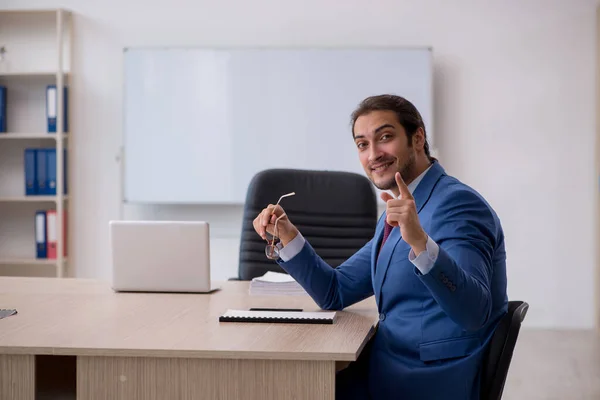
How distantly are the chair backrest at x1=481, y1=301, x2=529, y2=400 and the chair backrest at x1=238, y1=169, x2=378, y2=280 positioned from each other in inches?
55.7

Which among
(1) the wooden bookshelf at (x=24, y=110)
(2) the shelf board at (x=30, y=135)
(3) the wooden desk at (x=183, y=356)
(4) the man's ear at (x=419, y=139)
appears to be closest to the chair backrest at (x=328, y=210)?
(4) the man's ear at (x=419, y=139)

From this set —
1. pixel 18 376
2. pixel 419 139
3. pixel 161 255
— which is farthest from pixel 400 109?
pixel 18 376

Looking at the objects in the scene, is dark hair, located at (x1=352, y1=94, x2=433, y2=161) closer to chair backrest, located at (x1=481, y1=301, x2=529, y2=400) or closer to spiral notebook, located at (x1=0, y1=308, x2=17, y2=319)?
chair backrest, located at (x1=481, y1=301, x2=529, y2=400)

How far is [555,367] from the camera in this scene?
4.34m

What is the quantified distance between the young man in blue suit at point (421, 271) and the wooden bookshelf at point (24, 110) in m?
3.70

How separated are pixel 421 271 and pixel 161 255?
1112mm

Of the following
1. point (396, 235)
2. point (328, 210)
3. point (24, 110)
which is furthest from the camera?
point (24, 110)

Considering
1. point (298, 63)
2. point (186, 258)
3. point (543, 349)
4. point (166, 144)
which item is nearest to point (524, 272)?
point (543, 349)

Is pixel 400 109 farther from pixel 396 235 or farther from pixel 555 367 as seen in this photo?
pixel 555 367

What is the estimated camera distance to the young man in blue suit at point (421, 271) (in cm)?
178

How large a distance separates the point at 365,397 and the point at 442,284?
51cm

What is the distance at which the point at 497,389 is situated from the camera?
192 cm

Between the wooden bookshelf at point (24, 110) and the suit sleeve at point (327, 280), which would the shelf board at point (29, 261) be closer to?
the wooden bookshelf at point (24, 110)

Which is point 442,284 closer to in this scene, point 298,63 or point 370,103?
point 370,103
